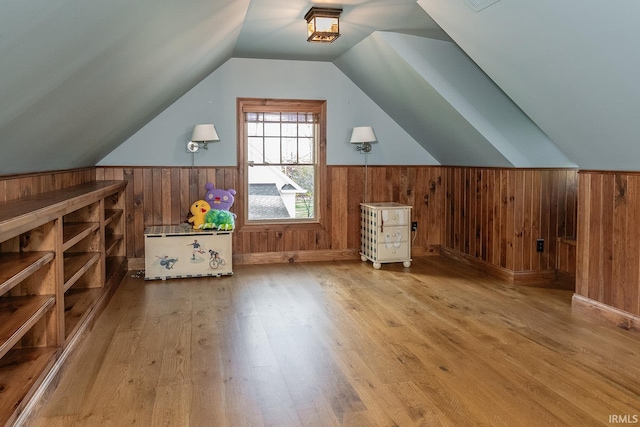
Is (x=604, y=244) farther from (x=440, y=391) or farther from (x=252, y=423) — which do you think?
(x=252, y=423)

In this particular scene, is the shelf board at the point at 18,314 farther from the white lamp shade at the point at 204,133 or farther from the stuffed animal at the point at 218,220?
the white lamp shade at the point at 204,133

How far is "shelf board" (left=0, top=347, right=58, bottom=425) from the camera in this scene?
2290 millimetres

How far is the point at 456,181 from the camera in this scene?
6.24 m

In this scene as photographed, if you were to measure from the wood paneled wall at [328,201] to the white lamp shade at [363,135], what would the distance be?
44cm

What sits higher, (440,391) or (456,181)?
(456,181)

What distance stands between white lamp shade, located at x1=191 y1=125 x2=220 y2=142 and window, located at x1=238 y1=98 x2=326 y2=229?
0.47 meters

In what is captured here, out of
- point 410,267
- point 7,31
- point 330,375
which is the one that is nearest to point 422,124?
point 410,267

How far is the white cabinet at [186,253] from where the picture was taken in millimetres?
5223

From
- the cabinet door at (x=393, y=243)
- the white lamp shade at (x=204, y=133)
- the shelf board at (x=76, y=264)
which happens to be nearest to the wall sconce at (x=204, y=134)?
the white lamp shade at (x=204, y=133)

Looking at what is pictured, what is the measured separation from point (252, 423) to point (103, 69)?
6.32 feet

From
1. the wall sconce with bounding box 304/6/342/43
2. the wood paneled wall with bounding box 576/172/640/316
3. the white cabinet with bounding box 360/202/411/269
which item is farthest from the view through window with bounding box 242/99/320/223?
the wood paneled wall with bounding box 576/172/640/316

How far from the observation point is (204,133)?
5.52m

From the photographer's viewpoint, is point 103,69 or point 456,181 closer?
point 103,69

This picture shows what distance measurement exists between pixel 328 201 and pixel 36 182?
3336mm
